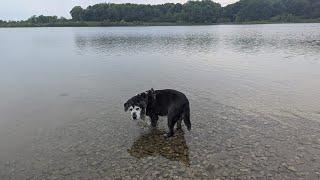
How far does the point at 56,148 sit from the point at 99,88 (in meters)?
9.29

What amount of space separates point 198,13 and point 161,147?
16742 centimetres

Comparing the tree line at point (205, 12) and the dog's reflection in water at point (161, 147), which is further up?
the tree line at point (205, 12)

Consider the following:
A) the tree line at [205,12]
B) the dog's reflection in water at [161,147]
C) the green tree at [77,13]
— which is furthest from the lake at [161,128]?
the green tree at [77,13]

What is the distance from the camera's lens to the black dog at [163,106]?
11719 millimetres

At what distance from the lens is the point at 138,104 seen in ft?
39.9

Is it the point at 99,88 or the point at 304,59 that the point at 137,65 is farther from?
the point at 304,59

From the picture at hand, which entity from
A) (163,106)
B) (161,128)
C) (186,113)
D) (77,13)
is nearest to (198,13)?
(77,13)

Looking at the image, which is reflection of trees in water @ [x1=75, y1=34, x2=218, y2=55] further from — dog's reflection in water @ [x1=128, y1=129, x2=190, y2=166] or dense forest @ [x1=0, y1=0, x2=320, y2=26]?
dense forest @ [x1=0, y1=0, x2=320, y2=26]

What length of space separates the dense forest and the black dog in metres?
158

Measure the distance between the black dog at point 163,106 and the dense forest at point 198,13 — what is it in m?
158

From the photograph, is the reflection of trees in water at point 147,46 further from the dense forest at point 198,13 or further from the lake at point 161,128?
the dense forest at point 198,13

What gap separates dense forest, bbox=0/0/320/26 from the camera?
172750mm

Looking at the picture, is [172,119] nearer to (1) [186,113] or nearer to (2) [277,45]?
(1) [186,113]

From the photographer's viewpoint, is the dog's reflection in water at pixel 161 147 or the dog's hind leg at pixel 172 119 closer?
the dog's reflection in water at pixel 161 147
